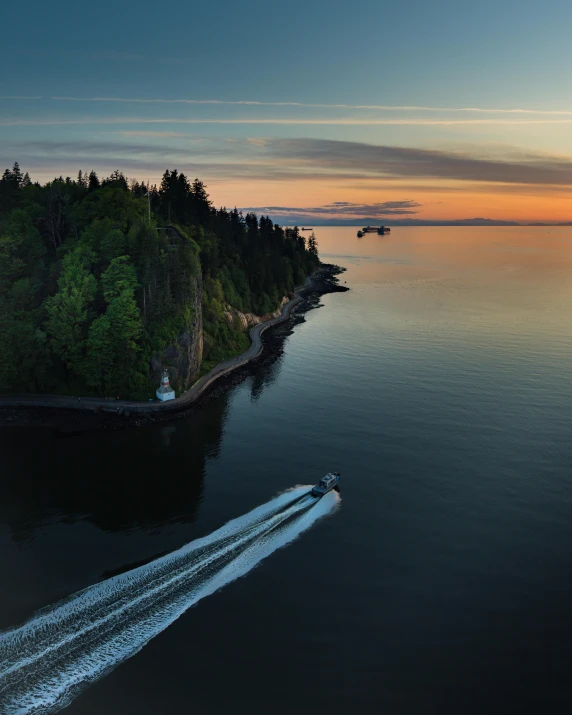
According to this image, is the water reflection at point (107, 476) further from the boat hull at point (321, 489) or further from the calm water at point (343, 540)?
the boat hull at point (321, 489)

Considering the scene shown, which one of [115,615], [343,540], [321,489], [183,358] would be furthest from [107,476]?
[343,540]

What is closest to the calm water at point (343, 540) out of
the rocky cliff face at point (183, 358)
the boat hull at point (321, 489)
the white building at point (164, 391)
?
the boat hull at point (321, 489)

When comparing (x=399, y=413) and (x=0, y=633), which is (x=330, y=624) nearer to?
(x=0, y=633)

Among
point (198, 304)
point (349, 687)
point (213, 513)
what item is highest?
point (198, 304)

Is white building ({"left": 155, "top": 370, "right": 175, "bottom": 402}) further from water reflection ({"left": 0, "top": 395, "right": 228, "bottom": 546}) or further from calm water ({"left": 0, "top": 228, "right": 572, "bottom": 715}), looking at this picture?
calm water ({"left": 0, "top": 228, "right": 572, "bottom": 715})

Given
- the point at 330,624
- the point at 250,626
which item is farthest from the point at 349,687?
the point at 250,626

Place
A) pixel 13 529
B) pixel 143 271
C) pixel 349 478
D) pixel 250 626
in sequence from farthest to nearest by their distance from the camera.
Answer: pixel 143 271, pixel 349 478, pixel 13 529, pixel 250 626

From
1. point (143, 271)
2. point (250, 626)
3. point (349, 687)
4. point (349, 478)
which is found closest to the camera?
point (349, 687)
